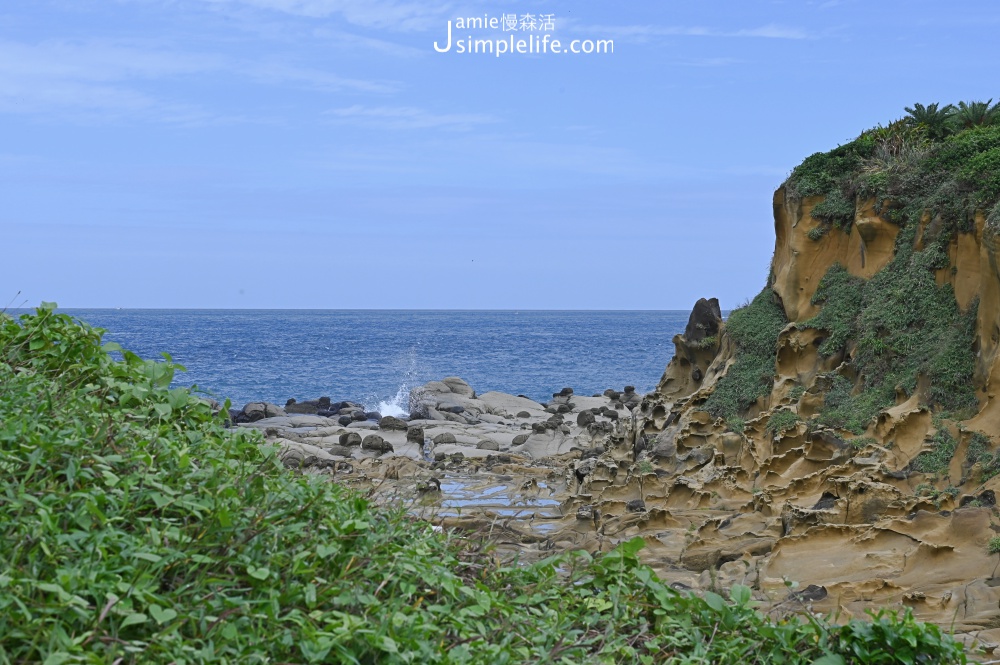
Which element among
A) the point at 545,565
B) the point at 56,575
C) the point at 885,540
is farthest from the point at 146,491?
the point at 885,540

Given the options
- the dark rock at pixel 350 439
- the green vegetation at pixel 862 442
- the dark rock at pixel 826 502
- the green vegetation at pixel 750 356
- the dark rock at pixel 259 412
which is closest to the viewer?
the dark rock at pixel 826 502

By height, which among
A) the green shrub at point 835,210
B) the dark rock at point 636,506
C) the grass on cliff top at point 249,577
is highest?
the green shrub at point 835,210

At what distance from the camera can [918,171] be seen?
14.2 meters

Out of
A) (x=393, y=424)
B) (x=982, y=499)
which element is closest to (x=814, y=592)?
(x=982, y=499)

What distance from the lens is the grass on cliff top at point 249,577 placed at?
3875 millimetres

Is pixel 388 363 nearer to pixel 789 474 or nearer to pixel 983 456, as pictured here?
pixel 789 474

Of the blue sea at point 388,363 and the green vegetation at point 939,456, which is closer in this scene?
the green vegetation at point 939,456

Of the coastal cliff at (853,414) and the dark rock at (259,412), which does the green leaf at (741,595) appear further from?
the dark rock at (259,412)

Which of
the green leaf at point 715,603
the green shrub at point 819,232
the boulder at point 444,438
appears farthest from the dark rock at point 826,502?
the boulder at point 444,438

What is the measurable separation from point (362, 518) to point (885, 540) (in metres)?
7.08

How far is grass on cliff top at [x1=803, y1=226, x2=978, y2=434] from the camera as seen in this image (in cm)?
1198

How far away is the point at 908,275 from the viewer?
44.6 feet

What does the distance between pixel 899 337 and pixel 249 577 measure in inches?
433

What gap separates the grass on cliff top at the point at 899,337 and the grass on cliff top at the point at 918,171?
1.74 ft
